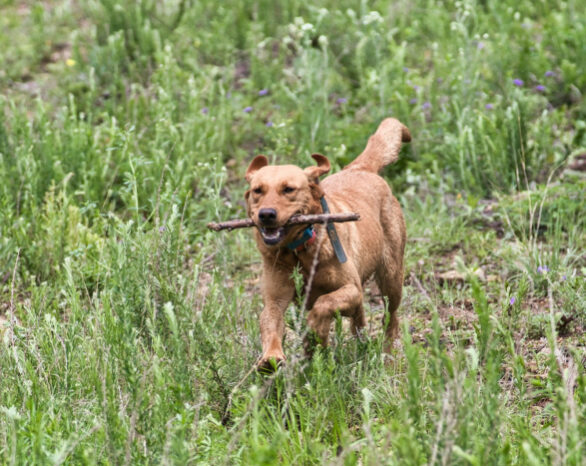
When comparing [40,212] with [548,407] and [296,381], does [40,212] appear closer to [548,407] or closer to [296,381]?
[296,381]

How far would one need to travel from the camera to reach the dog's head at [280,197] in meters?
3.72

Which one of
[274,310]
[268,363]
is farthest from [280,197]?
[268,363]

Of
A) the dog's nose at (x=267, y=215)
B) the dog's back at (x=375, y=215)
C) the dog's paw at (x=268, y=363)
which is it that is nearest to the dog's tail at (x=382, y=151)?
the dog's back at (x=375, y=215)

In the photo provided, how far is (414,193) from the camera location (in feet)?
21.8

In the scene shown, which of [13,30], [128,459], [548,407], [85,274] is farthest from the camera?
[13,30]

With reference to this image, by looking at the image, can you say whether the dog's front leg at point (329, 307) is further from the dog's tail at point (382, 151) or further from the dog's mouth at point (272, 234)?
the dog's tail at point (382, 151)

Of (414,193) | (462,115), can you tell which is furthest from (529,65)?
(414,193)

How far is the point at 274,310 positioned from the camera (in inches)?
155

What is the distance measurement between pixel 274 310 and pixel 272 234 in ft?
1.31

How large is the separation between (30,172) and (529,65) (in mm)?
4545

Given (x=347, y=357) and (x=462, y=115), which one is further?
(x=462, y=115)

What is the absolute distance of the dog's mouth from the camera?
3.72 metres

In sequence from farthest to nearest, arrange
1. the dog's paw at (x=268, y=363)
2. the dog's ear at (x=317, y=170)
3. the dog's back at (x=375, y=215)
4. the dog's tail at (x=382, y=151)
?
the dog's tail at (x=382, y=151) < the dog's back at (x=375, y=215) < the dog's ear at (x=317, y=170) < the dog's paw at (x=268, y=363)

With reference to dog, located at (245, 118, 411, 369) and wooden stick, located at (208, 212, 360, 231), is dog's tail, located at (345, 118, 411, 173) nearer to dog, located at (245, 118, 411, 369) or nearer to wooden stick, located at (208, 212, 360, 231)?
dog, located at (245, 118, 411, 369)
